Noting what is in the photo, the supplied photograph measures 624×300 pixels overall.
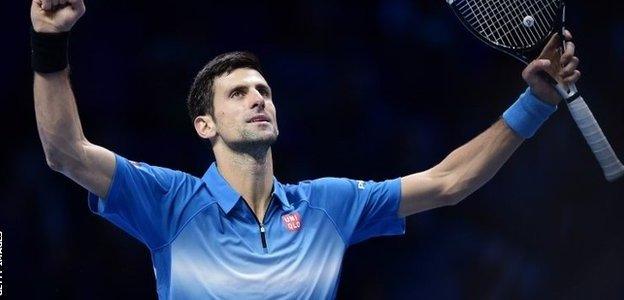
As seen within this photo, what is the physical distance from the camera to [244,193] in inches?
163

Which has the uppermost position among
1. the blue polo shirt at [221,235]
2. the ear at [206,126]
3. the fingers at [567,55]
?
the fingers at [567,55]

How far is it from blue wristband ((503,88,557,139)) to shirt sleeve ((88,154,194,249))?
125 centimetres

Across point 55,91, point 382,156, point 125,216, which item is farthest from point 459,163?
point 382,156

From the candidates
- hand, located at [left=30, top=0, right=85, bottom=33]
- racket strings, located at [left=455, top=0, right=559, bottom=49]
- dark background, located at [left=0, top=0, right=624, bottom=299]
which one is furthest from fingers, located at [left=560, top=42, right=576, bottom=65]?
dark background, located at [left=0, top=0, right=624, bottom=299]

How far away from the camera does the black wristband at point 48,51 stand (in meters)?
3.47

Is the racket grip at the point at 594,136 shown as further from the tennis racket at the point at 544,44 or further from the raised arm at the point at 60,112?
the raised arm at the point at 60,112

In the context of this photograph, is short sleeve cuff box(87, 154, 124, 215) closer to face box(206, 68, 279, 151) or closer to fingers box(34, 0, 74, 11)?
face box(206, 68, 279, 151)

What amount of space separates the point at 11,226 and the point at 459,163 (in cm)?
237

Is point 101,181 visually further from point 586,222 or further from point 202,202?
point 586,222

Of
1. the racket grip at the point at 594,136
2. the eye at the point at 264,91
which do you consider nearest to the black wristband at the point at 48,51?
the eye at the point at 264,91

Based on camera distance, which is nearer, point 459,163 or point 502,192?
point 459,163

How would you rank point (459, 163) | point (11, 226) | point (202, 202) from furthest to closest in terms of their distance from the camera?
point (11, 226), point (459, 163), point (202, 202)

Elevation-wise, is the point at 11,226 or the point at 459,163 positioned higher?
the point at 459,163

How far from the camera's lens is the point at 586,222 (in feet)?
20.7
